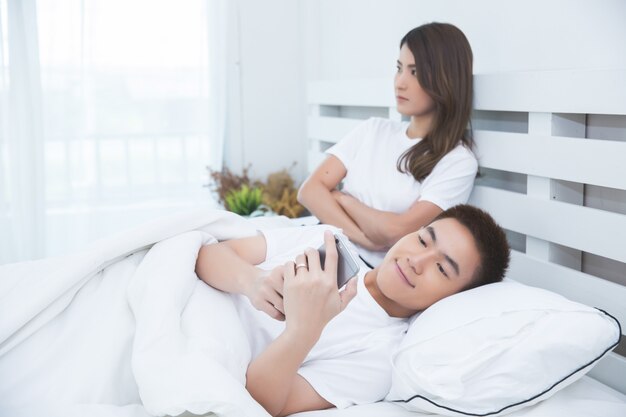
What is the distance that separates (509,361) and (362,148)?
44.6 inches

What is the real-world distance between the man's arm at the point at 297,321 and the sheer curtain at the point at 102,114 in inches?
Result: 96.5

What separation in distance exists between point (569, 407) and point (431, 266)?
1.21 feet

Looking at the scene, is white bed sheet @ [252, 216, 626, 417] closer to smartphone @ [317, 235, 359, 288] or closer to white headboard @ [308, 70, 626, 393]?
white headboard @ [308, 70, 626, 393]

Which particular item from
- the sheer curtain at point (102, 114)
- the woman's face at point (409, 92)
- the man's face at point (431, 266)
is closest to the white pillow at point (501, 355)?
Result: the man's face at point (431, 266)

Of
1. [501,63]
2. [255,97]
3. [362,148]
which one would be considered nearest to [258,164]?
[255,97]

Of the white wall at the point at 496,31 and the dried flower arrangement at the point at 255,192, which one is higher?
the white wall at the point at 496,31

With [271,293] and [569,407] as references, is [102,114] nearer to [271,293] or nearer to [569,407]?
[271,293]

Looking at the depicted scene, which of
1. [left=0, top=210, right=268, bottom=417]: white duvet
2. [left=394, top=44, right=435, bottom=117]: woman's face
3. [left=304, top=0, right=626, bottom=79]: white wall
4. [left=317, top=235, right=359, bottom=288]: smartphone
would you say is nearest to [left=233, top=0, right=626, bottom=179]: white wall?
[left=304, top=0, right=626, bottom=79]: white wall

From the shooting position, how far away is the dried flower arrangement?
319cm

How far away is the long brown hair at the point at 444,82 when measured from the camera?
1918 millimetres

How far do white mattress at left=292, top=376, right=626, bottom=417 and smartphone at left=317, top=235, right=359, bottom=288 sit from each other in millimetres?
283

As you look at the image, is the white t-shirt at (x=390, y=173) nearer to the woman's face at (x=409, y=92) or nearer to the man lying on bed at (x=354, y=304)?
the woman's face at (x=409, y=92)

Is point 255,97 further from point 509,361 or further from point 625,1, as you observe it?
point 509,361

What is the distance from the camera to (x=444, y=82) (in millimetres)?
1920
